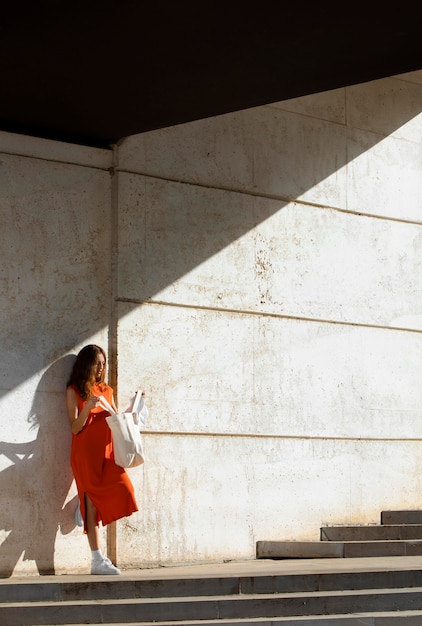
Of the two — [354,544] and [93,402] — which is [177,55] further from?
[354,544]

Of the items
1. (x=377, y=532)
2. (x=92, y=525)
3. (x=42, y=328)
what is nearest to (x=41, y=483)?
(x=92, y=525)

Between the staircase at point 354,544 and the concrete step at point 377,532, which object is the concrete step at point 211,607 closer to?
the staircase at point 354,544

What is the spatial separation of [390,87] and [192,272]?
11.9 feet

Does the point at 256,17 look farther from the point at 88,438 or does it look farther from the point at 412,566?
the point at 412,566

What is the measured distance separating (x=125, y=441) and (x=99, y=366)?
0.72 m

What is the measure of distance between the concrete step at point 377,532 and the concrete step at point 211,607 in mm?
2334

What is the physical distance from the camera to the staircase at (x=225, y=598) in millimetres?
7676

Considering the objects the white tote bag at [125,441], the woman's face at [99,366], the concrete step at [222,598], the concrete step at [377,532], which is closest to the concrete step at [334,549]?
the concrete step at [377,532]

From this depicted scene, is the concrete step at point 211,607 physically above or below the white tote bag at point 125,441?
below

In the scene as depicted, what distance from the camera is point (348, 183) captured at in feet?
39.0

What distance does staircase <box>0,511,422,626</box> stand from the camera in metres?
7.68

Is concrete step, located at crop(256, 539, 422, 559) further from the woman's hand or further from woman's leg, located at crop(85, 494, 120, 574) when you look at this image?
the woman's hand

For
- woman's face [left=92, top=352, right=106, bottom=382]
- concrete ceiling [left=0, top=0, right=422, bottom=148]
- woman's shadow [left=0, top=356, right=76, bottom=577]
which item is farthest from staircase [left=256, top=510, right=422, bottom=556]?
concrete ceiling [left=0, top=0, right=422, bottom=148]

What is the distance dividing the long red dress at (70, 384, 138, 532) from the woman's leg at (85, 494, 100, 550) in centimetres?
4
